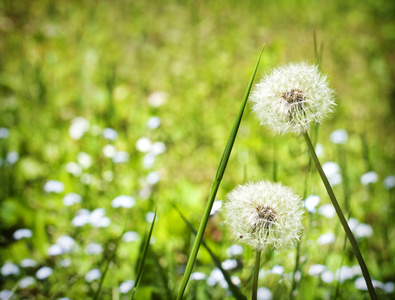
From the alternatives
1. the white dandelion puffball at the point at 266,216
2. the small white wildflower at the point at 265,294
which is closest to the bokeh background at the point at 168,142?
the small white wildflower at the point at 265,294

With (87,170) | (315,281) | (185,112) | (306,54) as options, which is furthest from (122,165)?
(306,54)

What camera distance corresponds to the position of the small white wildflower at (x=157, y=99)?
244 cm

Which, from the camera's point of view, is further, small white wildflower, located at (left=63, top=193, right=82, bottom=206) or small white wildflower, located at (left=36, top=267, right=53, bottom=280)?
small white wildflower, located at (left=63, top=193, right=82, bottom=206)

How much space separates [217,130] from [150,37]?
143cm

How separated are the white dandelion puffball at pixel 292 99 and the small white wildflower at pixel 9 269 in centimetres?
123

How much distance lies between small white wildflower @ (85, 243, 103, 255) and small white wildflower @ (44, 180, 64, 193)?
41 cm

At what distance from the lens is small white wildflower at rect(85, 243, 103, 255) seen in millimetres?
1436

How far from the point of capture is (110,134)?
2029 mm

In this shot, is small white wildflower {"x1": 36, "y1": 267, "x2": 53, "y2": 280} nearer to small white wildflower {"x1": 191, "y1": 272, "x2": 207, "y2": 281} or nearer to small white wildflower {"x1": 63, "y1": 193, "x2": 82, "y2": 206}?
small white wildflower {"x1": 63, "y1": 193, "x2": 82, "y2": 206}

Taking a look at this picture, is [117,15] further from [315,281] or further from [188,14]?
[315,281]

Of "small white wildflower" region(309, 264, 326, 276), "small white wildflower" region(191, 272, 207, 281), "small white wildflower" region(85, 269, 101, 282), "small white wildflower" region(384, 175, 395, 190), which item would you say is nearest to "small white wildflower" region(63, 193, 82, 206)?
"small white wildflower" region(85, 269, 101, 282)

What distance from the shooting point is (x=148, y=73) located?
2809 mm

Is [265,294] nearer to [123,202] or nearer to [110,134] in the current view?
[123,202]

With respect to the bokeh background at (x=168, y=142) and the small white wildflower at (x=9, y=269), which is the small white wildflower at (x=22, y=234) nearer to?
the bokeh background at (x=168, y=142)
